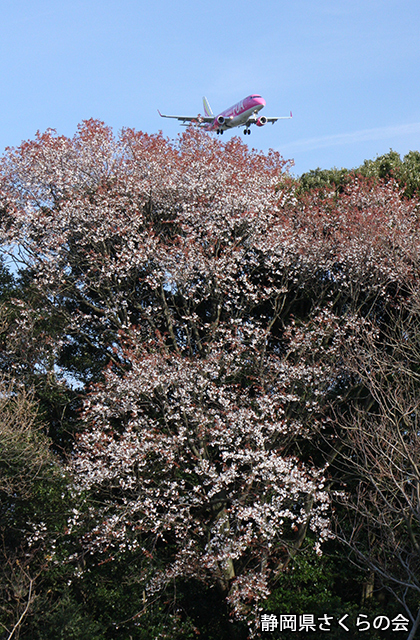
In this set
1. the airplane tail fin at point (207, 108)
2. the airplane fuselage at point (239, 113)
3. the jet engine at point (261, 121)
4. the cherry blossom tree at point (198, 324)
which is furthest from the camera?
the airplane tail fin at point (207, 108)

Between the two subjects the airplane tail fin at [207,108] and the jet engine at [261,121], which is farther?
the airplane tail fin at [207,108]

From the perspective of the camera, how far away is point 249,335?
16047 millimetres

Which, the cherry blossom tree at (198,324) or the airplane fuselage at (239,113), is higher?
the airplane fuselage at (239,113)

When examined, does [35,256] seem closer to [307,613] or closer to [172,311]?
[172,311]

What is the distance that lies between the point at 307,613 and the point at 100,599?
5.14 m

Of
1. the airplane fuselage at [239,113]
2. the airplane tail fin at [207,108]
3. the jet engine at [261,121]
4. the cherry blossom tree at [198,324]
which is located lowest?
the cherry blossom tree at [198,324]

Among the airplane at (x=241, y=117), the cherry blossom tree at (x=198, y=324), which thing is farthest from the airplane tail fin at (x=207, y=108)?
the cherry blossom tree at (x=198, y=324)

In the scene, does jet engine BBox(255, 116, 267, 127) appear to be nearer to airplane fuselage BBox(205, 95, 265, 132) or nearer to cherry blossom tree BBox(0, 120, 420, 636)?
airplane fuselage BBox(205, 95, 265, 132)

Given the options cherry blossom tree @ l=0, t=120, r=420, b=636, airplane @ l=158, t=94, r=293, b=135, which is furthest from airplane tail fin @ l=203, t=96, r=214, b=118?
cherry blossom tree @ l=0, t=120, r=420, b=636

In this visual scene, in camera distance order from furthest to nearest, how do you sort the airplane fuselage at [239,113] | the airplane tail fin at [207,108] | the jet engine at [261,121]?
the airplane tail fin at [207,108] → the jet engine at [261,121] → the airplane fuselage at [239,113]

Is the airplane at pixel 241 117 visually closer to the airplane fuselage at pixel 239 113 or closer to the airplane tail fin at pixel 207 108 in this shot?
the airplane fuselage at pixel 239 113

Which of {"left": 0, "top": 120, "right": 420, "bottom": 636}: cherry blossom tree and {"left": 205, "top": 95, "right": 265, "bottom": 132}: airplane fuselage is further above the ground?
{"left": 205, "top": 95, "right": 265, "bottom": 132}: airplane fuselage

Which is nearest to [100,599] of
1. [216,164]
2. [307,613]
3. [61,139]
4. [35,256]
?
[307,613]

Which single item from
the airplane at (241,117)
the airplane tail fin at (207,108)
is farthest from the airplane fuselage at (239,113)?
the airplane tail fin at (207,108)
